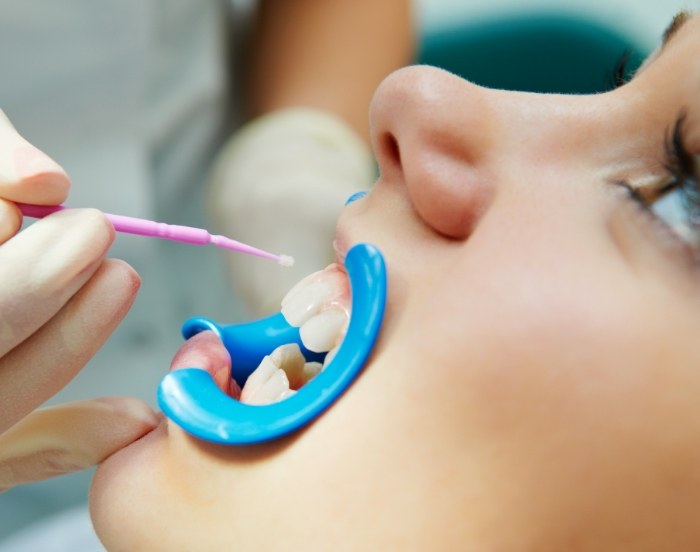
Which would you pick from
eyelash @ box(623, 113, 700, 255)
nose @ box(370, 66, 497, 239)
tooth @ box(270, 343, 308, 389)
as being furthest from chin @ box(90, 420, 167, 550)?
eyelash @ box(623, 113, 700, 255)

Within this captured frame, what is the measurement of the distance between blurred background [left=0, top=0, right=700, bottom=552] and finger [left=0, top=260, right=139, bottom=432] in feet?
1.80

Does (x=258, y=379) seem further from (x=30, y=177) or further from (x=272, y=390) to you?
(x=30, y=177)

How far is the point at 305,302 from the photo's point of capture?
685mm

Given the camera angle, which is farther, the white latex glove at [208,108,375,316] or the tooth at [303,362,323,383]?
the white latex glove at [208,108,375,316]

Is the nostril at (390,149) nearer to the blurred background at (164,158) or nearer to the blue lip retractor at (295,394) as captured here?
the blue lip retractor at (295,394)

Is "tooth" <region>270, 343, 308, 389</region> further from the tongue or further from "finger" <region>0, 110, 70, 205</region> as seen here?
"finger" <region>0, 110, 70, 205</region>

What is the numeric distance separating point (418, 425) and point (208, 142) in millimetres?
1002

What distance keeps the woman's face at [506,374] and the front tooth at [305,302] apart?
93mm

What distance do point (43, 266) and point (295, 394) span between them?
8.1 inches

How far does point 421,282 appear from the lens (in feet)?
1.93

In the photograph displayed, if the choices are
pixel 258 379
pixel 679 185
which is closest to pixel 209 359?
pixel 258 379

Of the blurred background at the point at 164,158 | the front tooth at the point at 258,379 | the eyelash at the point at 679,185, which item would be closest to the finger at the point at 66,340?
Answer: the front tooth at the point at 258,379

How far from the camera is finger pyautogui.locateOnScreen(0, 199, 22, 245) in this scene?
60 centimetres

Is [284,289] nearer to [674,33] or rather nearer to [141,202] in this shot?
→ [141,202]
